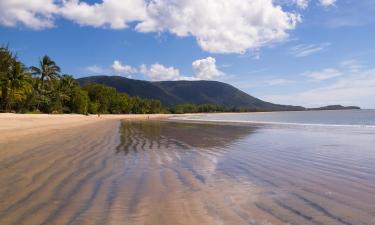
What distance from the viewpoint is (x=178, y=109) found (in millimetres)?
197125

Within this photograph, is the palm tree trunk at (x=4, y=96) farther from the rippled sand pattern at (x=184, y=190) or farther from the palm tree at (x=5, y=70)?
the rippled sand pattern at (x=184, y=190)

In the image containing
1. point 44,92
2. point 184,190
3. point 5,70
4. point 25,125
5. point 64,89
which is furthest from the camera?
point 64,89

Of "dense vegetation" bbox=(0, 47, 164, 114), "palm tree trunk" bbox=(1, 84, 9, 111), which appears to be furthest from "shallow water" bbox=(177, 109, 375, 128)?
"palm tree trunk" bbox=(1, 84, 9, 111)

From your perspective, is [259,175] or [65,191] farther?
[259,175]

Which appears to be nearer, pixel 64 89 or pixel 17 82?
pixel 17 82

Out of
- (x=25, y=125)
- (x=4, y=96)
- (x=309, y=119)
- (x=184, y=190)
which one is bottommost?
(x=184, y=190)

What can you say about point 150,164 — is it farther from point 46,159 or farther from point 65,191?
point 65,191

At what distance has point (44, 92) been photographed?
2906 inches

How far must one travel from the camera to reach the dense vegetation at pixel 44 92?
188ft

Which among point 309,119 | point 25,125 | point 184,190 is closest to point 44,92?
point 25,125

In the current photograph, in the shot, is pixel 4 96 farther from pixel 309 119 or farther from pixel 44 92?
pixel 309 119

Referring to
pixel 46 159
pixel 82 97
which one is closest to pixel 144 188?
pixel 46 159

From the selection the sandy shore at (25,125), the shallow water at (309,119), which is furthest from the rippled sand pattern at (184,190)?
the shallow water at (309,119)

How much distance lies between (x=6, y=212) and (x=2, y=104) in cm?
6063
